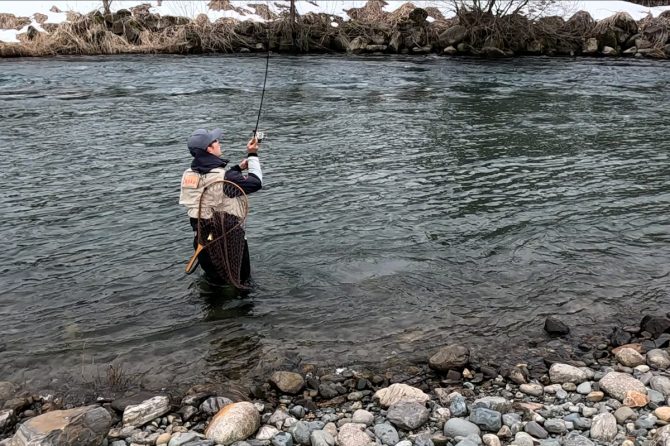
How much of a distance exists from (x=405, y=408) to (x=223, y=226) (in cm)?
318

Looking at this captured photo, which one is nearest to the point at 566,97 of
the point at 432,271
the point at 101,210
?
the point at 432,271

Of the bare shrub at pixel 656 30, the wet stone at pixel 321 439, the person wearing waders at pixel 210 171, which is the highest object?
the bare shrub at pixel 656 30

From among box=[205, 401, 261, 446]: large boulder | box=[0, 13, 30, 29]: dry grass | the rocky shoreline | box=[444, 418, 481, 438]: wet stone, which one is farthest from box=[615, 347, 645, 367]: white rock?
box=[0, 13, 30, 29]: dry grass

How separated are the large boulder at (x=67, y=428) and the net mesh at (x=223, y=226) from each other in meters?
2.61

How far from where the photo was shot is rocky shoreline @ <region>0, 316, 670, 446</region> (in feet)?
16.9

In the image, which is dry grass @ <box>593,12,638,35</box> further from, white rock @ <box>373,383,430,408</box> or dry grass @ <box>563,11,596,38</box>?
white rock @ <box>373,383,430,408</box>

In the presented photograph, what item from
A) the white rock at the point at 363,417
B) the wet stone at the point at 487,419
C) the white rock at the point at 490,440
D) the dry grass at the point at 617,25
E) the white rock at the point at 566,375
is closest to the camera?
the white rock at the point at 490,440

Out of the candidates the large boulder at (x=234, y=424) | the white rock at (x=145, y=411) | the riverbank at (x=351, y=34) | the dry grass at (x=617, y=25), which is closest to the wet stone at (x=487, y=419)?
the large boulder at (x=234, y=424)

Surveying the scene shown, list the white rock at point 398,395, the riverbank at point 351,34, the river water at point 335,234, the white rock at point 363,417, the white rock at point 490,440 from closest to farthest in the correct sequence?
the white rock at point 490,440, the white rock at point 363,417, the white rock at point 398,395, the river water at point 335,234, the riverbank at point 351,34

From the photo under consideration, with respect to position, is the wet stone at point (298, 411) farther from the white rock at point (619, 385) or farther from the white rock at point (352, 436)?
the white rock at point (619, 385)

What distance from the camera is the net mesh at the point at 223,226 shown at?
736cm

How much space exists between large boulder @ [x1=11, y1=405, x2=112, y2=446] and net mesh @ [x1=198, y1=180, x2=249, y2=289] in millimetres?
2612

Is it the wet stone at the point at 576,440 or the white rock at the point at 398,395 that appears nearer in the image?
the wet stone at the point at 576,440

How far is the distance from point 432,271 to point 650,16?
3272 cm
